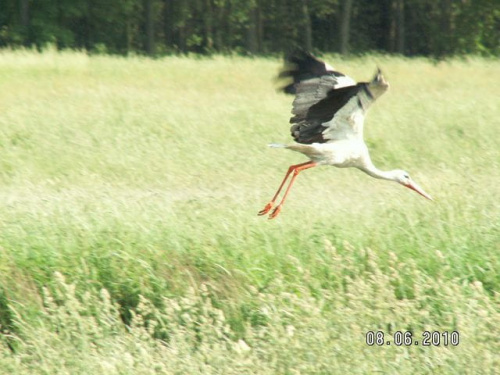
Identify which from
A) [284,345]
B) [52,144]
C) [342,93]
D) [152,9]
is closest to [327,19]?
[152,9]

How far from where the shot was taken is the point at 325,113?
25.9ft

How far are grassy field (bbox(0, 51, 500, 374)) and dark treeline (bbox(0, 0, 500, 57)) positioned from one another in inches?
942

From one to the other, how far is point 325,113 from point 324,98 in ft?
0.64

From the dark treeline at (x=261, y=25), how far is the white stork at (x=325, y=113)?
26.9 m

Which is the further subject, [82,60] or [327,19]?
[327,19]

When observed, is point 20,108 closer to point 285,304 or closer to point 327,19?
point 285,304

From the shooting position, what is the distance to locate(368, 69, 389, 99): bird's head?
280 inches

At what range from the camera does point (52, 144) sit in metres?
12.0

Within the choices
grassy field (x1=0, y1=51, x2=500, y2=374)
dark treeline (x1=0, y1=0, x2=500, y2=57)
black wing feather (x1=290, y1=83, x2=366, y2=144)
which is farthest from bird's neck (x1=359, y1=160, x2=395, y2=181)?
dark treeline (x1=0, y1=0, x2=500, y2=57)

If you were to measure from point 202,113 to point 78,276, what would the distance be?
26.5ft

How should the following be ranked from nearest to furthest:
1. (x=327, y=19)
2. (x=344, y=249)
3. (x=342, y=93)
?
(x=344, y=249) < (x=342, y=93) < (x=327, y=19)

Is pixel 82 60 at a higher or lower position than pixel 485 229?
lower

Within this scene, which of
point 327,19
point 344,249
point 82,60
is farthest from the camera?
point 327,19

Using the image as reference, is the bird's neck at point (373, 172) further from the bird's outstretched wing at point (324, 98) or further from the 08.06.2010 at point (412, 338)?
the 08.06.2010 at point (412, 338)
